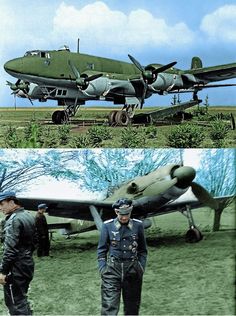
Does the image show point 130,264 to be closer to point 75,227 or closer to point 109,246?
point 109,246

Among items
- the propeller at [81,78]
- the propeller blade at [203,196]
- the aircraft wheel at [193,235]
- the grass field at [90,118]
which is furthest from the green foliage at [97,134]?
the aircraft wheel at [193,235]

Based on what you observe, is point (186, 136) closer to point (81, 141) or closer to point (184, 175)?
point (184, 175)

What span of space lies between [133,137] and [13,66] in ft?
2.88

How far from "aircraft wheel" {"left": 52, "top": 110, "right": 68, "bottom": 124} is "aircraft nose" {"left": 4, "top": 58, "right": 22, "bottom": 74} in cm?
36

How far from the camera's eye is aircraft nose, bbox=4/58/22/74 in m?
3.90

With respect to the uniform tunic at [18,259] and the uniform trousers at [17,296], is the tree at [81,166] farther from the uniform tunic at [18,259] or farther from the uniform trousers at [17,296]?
the uniform trousers at [17,296]

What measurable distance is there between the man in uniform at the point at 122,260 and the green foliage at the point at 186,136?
21.3 inches

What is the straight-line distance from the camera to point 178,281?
381 centimetres

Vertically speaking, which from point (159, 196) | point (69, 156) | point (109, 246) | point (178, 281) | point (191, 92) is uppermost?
point (191, 92)

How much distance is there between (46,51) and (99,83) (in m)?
0.40

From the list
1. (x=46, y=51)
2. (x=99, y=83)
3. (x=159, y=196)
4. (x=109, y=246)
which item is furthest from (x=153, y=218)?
(x=46, y=51)

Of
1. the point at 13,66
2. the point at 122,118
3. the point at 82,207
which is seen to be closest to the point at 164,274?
the point at 82,207

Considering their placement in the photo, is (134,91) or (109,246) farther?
(134,91)

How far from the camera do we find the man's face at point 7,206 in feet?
11.8
